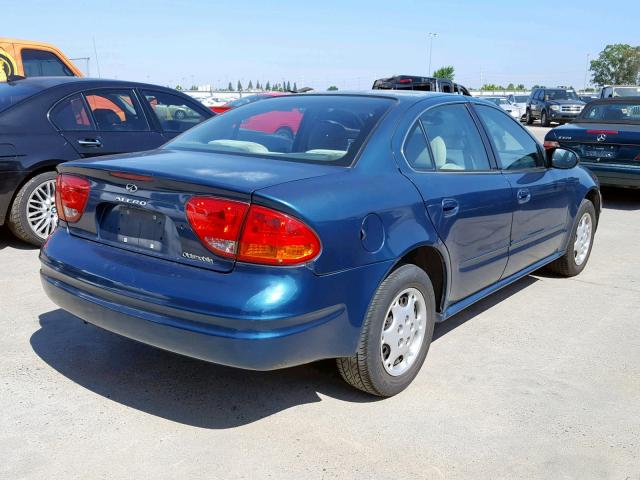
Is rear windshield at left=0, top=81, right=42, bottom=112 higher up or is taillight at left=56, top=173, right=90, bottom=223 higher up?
rear windshield at left=0, top=81, right=42, bottom=112

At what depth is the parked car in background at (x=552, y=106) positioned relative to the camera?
2880 centimetres

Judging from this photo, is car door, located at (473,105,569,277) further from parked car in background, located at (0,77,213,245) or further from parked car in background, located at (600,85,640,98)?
parked car in background, located at (600,85,640,98)

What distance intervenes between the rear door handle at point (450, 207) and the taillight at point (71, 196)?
1829 millimetres

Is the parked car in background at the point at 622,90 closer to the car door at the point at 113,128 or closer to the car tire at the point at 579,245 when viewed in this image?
the car tire at the point at 579,245

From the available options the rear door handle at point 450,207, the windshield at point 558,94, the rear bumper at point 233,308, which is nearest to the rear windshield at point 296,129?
the rear door handle at point 450,207

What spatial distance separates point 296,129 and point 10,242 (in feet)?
12.7

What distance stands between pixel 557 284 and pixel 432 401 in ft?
8.67

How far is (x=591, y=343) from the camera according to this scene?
4.20m

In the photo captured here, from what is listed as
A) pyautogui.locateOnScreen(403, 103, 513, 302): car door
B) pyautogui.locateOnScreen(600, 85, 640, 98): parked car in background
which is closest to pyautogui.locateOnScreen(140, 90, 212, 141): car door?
pyautogui.locateOnScreen(403, 103, 513, 302): car door

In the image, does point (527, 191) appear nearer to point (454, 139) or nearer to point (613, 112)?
point (454, 139)

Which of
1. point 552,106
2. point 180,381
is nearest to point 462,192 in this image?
point 180,381

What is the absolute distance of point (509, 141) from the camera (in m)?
4.63

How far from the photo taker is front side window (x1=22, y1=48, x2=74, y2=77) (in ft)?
35.0

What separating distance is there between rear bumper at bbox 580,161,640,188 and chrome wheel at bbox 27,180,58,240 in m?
6.86
